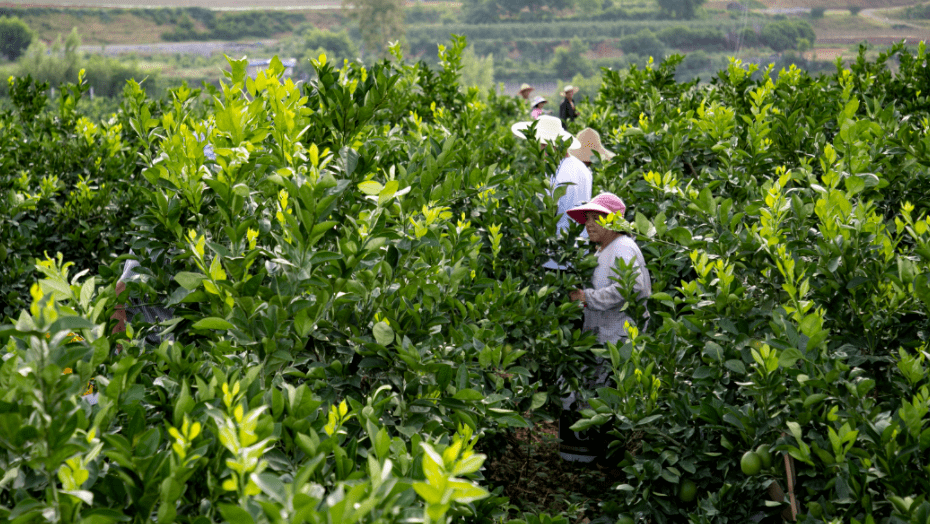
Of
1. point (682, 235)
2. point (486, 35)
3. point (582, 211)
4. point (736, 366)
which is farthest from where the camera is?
point (486, 35)

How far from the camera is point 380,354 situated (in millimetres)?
2189

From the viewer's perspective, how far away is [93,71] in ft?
179

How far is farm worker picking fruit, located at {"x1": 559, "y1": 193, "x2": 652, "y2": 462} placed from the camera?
414 centimetres

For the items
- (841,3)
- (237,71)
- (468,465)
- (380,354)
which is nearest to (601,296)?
(380,354)

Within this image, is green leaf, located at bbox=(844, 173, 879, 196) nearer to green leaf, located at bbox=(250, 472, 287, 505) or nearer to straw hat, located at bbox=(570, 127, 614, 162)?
green leaf, located at bbox=(250, 472, 287, 505)

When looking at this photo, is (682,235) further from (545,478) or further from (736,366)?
(545,478)

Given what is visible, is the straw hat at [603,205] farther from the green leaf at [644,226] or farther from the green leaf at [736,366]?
the green leaf at [736,366]

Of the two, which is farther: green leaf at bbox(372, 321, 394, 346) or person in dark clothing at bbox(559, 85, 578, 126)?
person in dark clothing at bbox(559, 85, 578, 126)

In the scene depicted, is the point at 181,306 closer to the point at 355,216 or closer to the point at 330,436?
the point at 355,216

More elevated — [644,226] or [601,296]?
[644,226]

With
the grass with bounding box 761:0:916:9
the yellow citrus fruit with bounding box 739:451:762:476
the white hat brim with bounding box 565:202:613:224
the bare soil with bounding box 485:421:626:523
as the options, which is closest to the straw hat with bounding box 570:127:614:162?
the white hat brim with bounding box 565:202:613:224

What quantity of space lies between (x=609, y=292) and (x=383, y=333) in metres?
2.22

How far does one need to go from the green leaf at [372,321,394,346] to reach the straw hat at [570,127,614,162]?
4.38 m

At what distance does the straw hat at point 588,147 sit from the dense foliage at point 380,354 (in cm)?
282
